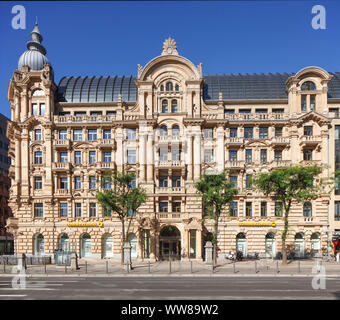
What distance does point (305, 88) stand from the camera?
144ft

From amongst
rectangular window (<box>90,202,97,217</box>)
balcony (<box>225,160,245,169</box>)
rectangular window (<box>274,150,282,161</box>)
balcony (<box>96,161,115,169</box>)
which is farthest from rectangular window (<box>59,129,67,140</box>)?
rectangular window (<box>274,150,282,161</box>)

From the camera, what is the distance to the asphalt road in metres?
19.0

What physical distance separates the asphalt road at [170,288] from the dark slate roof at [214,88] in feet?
96.7

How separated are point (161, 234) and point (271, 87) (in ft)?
98.5

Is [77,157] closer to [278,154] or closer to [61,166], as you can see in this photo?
[61,166]

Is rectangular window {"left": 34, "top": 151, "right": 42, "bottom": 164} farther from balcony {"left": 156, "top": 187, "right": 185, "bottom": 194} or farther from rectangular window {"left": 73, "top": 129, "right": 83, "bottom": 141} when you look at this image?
balcony {"left": 156, "top": 187, "right": 185, "bottom": 194}

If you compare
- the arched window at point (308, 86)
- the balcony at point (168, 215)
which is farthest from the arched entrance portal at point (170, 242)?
the arched window at point (308, 86)

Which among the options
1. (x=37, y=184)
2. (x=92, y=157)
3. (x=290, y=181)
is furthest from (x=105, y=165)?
(x=290, y=181)

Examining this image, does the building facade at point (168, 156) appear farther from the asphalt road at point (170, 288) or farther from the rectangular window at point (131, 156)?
the asphalt road at point (170, 288)

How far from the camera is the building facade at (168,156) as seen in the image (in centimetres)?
4150

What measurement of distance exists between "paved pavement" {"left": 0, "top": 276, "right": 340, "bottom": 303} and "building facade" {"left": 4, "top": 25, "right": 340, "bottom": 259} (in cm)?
1523

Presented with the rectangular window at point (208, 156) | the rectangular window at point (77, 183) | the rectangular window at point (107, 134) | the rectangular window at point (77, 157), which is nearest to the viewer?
the rectangular window at point (208, 156)

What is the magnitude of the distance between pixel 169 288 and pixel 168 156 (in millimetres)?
23724
